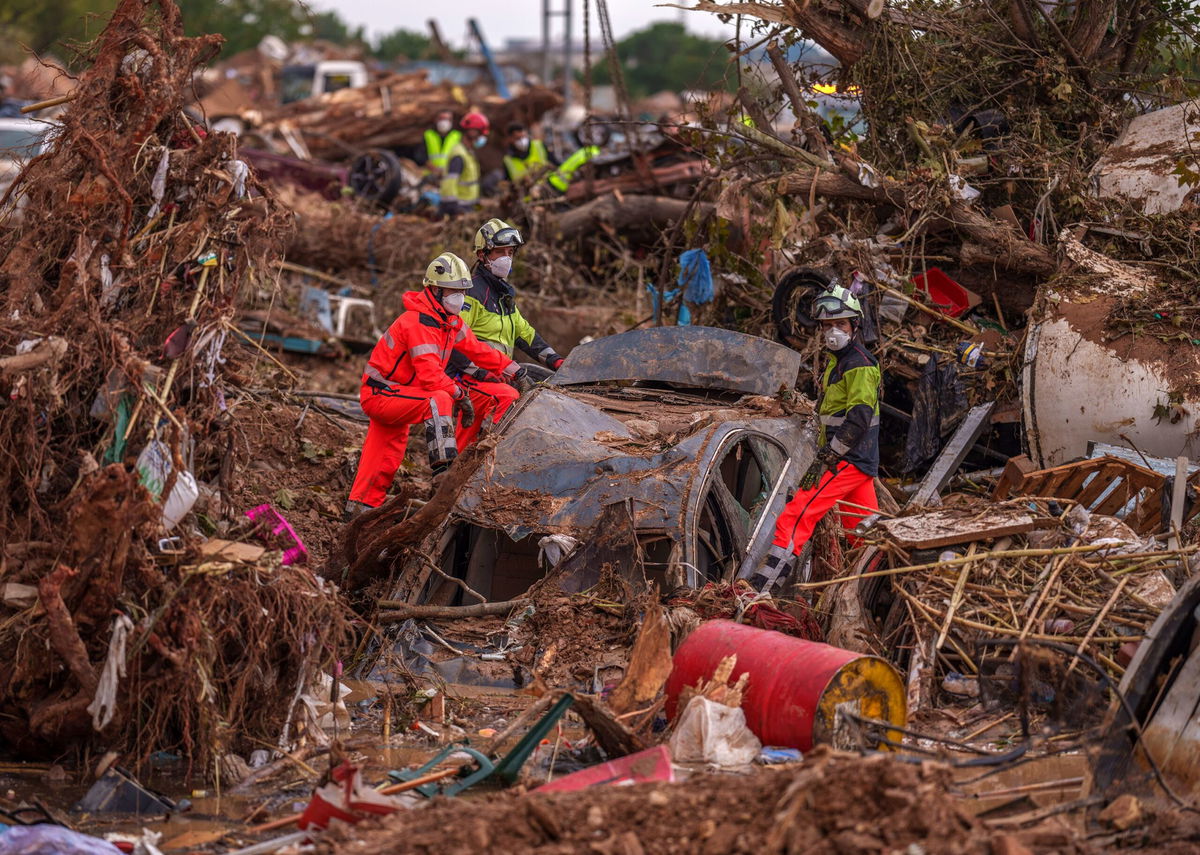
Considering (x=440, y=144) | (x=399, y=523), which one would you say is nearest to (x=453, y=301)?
(x=399, y=523)

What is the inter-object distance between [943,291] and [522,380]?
3488mm

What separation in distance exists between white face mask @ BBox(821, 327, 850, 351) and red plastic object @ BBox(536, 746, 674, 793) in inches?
139

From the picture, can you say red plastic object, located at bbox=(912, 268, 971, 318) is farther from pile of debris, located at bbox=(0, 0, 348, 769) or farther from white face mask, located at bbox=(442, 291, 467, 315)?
pile of debris, located at bbox=(0, 0, 348, 769)

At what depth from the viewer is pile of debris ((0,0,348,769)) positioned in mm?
4836

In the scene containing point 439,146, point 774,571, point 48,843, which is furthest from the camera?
point 439,146

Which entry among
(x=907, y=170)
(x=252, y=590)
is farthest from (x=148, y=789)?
(x=907, y=170)

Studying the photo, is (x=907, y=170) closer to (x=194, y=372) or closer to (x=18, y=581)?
(x=194, y=372)

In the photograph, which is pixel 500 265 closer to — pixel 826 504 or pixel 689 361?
pixel 689 361

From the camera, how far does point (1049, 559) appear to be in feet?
20.3

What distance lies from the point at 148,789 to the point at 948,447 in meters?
5.81

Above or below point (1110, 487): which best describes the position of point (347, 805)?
below

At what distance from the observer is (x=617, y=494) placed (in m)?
6.18

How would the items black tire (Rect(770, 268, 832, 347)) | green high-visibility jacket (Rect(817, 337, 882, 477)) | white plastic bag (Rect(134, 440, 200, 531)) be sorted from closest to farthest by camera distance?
white plastic bag (Rect(134, 440, 200, 531)), green high-visibility jacket (Rect(817, 337, 882, 477)), black tire (Rect(770, 268, 832, 347))

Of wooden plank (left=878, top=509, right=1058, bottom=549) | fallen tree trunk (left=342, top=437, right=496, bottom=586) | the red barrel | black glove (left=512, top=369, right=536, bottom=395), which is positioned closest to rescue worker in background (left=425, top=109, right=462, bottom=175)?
black glove (left=512, top=369, right=536, bottom=395)
